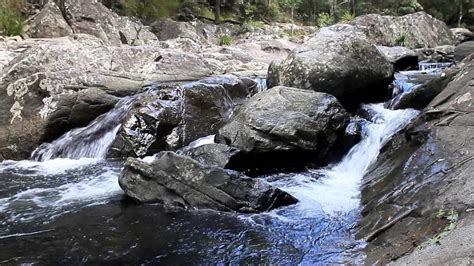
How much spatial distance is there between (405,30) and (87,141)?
1850cm

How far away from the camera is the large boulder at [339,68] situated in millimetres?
10234

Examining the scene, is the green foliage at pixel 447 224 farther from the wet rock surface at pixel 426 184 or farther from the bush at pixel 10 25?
the bush at pixel 10 25

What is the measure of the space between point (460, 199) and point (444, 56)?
17.2 meters

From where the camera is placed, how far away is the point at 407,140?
716 centimetres

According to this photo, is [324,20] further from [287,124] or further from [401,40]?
[287,124]

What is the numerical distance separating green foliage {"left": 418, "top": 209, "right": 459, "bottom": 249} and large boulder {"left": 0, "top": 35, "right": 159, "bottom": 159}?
8.99 metres

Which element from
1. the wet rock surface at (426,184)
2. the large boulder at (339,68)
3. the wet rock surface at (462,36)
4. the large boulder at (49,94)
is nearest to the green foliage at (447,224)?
the wet rock surface at (426,184)

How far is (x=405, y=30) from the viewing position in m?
22.9

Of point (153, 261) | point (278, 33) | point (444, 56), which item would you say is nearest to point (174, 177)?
point (153, 261)

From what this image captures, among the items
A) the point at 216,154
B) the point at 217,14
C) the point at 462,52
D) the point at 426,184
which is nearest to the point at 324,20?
the point at 217,14

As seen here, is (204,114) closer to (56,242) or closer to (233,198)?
(233,198)

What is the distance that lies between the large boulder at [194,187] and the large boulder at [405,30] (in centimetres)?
1651

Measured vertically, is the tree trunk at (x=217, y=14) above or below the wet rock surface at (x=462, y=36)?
above

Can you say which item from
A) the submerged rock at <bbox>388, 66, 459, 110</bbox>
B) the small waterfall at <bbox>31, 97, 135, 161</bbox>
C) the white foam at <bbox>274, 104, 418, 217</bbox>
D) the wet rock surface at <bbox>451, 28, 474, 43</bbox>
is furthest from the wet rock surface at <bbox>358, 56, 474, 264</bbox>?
the wet rock surface at <bbox>451, 28, 474, 43</bbox>
